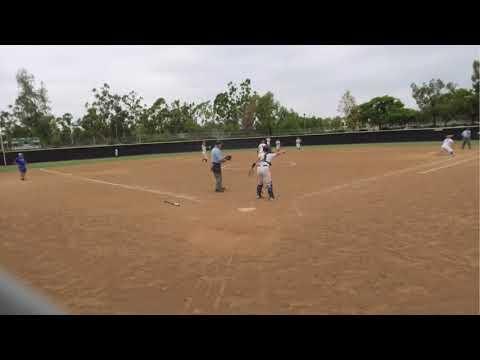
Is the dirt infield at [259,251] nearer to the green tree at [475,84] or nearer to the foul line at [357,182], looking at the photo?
the foul line at [357,182]

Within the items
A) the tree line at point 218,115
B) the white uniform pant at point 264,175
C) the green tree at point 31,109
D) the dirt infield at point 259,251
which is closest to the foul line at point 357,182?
the dirt infield at point 259,251

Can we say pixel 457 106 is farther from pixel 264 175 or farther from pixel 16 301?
pixel 16 301

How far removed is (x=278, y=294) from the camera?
16.3 ft

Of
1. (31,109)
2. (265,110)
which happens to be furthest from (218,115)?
(31,109)

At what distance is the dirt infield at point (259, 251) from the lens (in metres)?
4.79

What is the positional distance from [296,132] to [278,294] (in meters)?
52.2

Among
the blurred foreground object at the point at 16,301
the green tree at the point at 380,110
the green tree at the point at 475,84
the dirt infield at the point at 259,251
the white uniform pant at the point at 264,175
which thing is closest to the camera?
the blurred foreground object at the point at 16,301

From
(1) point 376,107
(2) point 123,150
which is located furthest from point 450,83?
(2) point 123,150

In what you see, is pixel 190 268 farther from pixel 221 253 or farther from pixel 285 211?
pixel 285 211

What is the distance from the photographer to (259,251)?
6.80 meters

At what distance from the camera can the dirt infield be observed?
4.79m

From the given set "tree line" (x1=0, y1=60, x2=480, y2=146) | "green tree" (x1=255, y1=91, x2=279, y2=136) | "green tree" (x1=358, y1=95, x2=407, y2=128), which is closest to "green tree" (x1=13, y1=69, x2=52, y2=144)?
"tree line" (x1=0, y1=60, x2=480, y2=146)

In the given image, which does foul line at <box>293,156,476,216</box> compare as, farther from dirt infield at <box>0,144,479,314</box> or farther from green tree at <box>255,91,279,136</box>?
green tree at <box>255,91,279,136</box>
